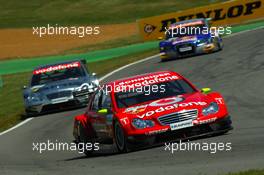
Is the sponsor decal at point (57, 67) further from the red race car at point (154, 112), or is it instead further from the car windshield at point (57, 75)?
the red race car at point (154, 112)

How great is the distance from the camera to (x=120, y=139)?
12133mm

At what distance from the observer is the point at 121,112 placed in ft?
40.0

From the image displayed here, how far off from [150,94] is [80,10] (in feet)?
167

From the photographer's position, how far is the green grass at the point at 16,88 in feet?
70.7

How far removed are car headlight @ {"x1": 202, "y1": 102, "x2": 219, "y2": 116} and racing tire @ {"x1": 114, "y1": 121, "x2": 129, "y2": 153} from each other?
1209 millimetres

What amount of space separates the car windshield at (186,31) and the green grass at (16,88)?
75.6 inches

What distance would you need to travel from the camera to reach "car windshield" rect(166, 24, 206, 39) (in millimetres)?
29172

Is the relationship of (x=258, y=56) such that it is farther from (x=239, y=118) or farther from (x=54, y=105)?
(x=239, y=118)

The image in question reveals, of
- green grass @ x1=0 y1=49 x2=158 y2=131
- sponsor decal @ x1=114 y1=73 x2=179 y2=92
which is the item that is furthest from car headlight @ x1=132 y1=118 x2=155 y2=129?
green grass @ x1=0 y1=49 x2=158 y2=131

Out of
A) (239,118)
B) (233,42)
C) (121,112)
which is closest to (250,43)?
(233,42)

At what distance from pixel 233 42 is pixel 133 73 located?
616cm

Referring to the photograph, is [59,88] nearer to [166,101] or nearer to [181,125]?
[166,101]

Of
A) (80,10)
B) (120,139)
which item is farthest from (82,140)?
(80,10)

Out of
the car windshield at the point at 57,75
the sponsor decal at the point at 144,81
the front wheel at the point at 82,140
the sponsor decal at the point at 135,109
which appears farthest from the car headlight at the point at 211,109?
the car windshield at the point at 57,75
